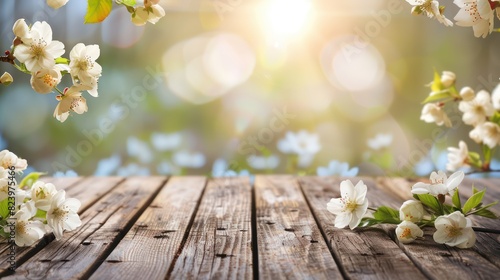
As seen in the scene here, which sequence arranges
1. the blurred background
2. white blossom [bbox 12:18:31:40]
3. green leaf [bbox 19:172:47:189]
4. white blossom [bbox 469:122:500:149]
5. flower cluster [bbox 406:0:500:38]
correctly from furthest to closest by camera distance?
1. the blurred background
2. white blossom [bbox 469:122:500:149]
3. green leaf [bbox 19:172:47:189]
4. flower cluster [bbox 406:0:500:38]
5. white blossom [bbox 12:18:31:40]

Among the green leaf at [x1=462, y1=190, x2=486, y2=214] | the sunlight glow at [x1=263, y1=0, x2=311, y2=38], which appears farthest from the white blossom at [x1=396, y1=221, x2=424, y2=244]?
the sunlight glow at [x1=263, y1=0, x2=311, y2=38]

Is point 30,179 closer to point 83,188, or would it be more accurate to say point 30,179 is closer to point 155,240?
point 83,188

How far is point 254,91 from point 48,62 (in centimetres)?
200

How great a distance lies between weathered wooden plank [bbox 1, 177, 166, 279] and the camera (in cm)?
113

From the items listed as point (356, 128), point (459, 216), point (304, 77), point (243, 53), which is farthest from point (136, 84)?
point (459, 216)

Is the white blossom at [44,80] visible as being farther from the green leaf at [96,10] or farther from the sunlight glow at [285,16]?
the sunlight glow at [285,16]

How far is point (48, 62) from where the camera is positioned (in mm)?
1246

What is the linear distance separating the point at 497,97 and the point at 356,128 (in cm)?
131

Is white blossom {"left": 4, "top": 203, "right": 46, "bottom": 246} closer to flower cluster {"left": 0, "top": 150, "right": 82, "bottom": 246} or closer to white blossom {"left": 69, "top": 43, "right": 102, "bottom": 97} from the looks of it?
flower cluster {"left": 0, "top": 150, "right": 82, "bottom": 246}

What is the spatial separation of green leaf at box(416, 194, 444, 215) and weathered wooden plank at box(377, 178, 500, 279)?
7cm

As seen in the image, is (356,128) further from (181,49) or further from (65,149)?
(65,149)

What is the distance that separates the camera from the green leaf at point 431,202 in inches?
53.1

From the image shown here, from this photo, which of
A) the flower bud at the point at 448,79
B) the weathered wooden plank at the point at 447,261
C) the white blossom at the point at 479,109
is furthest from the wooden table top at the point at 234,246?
the flower bud at the point at 448,79

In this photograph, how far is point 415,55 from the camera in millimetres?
3199
